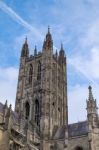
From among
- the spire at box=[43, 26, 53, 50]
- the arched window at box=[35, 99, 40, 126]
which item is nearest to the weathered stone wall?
the arched window at box=[35, 99, 40, 126]

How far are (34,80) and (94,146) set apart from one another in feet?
55.1

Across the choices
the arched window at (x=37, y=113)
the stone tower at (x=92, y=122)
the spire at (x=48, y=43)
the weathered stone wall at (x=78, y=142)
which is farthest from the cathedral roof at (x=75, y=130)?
the spire at (x=48, y=43)

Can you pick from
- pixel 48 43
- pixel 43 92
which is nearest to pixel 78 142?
pixel 43 92

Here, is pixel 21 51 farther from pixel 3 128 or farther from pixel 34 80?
pixel 3 128

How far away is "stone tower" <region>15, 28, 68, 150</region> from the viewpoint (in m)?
41.7

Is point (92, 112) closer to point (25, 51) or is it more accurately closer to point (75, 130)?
point (75, 130)

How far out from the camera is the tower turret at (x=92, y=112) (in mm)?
36575

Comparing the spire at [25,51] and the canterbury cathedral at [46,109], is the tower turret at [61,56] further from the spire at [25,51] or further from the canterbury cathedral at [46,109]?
the spire at [25,51]

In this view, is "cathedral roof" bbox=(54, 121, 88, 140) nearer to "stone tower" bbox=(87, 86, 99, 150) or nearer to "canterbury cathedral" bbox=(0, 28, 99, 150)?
"canterbury cathedral" bbox=(0, 28, 99, 150)

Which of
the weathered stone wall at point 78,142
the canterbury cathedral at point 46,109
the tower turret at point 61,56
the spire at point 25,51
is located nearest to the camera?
the weathered stone wall at point 78,142

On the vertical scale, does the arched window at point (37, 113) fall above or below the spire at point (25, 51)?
below

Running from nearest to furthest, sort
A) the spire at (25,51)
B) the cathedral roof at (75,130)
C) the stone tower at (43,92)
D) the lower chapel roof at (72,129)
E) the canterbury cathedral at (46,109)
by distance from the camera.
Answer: the canterbury cathedral at (46,109)
the lower chapel roof at (72,129)
the cathedral roof at (75,130)
the stone tower at (43,92)
the spire at (25,51)

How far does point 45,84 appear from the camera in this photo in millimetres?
45250

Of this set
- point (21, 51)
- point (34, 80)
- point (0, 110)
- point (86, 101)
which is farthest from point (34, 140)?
point (21, 51)
